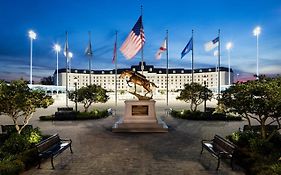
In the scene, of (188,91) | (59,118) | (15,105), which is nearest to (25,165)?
(15,105)

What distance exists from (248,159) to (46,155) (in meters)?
7.12

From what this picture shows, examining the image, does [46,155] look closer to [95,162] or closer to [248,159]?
[95,162]

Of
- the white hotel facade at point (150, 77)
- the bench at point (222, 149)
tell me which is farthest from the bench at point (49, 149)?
the white hotel facade at point (150, 77)

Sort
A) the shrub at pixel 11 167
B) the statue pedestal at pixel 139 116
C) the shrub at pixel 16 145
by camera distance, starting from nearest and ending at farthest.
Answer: the shrub at pixel 11 167 < the shrub at pixel 16 145 < the statue pedestal at pixel 139 116

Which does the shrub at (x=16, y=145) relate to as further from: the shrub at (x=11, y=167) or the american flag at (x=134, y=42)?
the american flag at (x=134, y=42)

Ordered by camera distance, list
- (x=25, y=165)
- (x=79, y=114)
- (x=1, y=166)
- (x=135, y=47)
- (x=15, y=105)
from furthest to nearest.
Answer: (x=79, y=114) < (x=135, y=47) < (x=15, y=105) < (x=25, y=165) < (x=1, y=166)

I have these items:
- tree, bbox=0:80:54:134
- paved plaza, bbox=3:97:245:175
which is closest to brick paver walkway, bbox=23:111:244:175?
paved plaza, bbox=3:97:245:175

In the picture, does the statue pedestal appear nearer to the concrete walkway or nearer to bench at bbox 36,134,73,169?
the concrete walkway

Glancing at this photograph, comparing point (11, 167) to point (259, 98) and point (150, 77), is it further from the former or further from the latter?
point (150, 77)

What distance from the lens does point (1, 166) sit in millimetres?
9070

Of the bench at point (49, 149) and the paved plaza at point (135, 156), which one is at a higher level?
the bench at point (49, 149)

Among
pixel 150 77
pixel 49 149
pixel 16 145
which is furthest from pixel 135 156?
pixel 150 77

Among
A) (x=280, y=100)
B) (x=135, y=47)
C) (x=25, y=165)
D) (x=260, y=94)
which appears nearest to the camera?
(x=25, y=165)

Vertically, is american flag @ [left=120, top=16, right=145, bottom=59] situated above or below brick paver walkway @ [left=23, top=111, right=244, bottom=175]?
above
